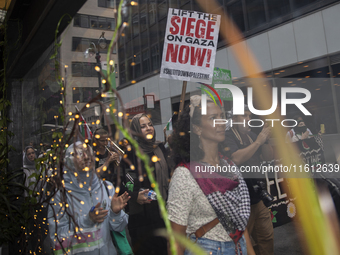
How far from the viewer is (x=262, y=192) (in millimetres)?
1569

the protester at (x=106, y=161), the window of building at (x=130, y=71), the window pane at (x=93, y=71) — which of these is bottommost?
the protester at (x=106, y=161)

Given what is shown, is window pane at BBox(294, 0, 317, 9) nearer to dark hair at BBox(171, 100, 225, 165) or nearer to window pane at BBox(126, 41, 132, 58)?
dark hair at BBox(171, 100, 225, 165)

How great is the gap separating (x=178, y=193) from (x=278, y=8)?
1139mm

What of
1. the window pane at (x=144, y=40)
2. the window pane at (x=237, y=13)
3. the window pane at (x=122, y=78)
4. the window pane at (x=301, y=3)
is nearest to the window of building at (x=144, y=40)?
the window pane at (x=144, y=40)

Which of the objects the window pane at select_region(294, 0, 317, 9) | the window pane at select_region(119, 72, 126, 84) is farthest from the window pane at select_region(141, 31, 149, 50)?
the window pane at select_region(294, 0, 317, 9)

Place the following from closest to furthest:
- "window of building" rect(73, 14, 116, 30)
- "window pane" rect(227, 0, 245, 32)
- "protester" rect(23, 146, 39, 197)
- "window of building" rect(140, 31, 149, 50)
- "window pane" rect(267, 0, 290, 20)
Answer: "window pane" rect(267, 0, 290, 20) → "window pane" rect(227, 0, 245, 32) → "window of building" rect(140, 31, 149, 50) → "window of building" rect(73, 14, 116, 30) → "protester" rect(23, 146, 39, 197)

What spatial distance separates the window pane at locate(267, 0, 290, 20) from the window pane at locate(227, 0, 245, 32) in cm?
16

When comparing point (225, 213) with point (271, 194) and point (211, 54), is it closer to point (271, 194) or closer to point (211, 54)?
point (271, 194)

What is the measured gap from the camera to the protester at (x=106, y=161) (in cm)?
181

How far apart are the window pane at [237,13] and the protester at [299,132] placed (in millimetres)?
605

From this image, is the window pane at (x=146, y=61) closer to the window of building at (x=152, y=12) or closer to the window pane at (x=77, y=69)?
the window of building at (x=152, y=12)

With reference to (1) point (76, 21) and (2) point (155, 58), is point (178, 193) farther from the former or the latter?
(1) point (76, 21)

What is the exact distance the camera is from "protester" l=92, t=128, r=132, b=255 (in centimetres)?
181

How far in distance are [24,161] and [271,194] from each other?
9.47 ft
